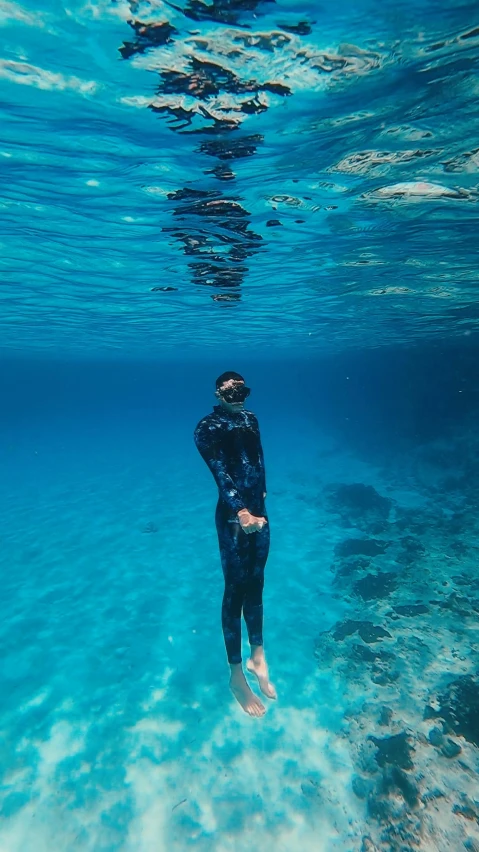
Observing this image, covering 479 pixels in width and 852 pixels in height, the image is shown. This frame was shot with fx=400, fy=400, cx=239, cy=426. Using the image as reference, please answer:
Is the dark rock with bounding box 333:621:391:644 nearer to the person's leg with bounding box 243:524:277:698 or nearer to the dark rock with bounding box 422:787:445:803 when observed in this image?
the dark rock with bounding box 422:787:445:803

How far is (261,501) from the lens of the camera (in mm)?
5734

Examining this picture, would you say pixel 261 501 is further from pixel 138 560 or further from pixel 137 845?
pixel 138 560

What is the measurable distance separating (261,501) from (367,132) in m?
7.28

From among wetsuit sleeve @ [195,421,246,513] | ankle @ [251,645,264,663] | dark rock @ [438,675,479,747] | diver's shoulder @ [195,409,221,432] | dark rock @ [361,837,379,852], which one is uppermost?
diver's shoulder @ [195,409,221,432]

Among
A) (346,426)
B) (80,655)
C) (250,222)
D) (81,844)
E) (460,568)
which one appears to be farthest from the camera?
(346,426)

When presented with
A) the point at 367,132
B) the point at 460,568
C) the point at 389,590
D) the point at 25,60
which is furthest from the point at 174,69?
the point at 460,568

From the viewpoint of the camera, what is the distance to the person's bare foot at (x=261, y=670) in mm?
6012

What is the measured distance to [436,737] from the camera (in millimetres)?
7602

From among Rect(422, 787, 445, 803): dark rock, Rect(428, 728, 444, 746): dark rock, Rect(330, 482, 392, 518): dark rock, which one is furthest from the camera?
Rect(330, 482, 392, 518): dark rock

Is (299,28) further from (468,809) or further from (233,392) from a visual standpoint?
(468,809)

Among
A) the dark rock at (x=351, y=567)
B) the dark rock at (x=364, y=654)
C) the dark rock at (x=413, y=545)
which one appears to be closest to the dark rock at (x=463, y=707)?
the dark rock at (x=364, y=654)

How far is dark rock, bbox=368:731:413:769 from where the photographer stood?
7.23 m

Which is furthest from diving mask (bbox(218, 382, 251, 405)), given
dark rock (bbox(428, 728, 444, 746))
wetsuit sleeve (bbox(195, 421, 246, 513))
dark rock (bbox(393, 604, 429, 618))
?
dark rock (bbox(393, 604, 429, 618))

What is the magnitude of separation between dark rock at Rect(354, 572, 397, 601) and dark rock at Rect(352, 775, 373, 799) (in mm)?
5950
